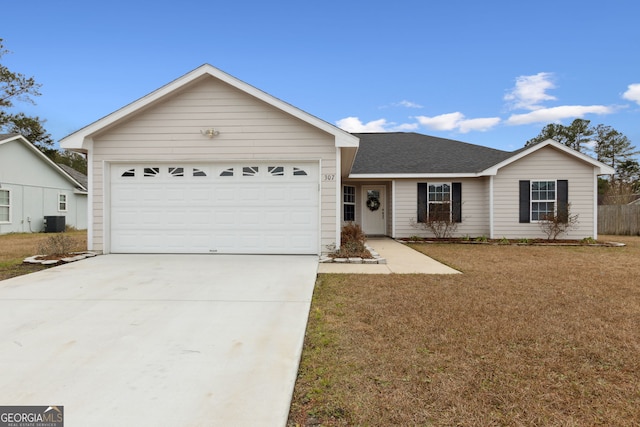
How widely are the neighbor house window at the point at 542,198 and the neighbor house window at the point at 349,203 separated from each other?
632 cm

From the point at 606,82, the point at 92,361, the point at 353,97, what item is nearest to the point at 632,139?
the point at 606,82

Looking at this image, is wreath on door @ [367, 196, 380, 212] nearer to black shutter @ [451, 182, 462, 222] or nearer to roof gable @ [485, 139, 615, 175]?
black shutter @ [451, 182, 462, 222]

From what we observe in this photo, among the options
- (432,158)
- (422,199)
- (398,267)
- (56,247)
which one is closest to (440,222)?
(422,199)

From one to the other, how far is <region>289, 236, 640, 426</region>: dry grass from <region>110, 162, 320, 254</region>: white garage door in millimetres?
3075

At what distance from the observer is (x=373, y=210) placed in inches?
585

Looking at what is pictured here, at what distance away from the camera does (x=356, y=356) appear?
2.89 metres

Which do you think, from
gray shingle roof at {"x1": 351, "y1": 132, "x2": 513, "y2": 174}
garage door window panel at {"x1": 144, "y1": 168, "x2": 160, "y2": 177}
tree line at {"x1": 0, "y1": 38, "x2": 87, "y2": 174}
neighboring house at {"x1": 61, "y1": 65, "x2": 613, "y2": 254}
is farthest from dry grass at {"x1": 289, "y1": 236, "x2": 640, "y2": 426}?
tree line at {"x1": 0, "y1": 38, "x2": 87, "y2": 174}

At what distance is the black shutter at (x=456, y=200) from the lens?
43.0 feet

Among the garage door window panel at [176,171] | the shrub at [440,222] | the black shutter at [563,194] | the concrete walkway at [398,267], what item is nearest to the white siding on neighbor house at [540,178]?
the black shutter at [563,194]

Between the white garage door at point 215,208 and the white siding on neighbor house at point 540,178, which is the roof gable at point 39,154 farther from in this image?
the white siding on neighbor house at point 540,178

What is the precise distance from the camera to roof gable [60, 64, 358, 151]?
802 cm

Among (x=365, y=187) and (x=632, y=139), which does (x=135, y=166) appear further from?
(x=632, y=139)

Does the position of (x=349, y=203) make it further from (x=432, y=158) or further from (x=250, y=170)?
(x=250, y=170)

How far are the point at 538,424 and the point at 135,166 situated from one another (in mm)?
9185
